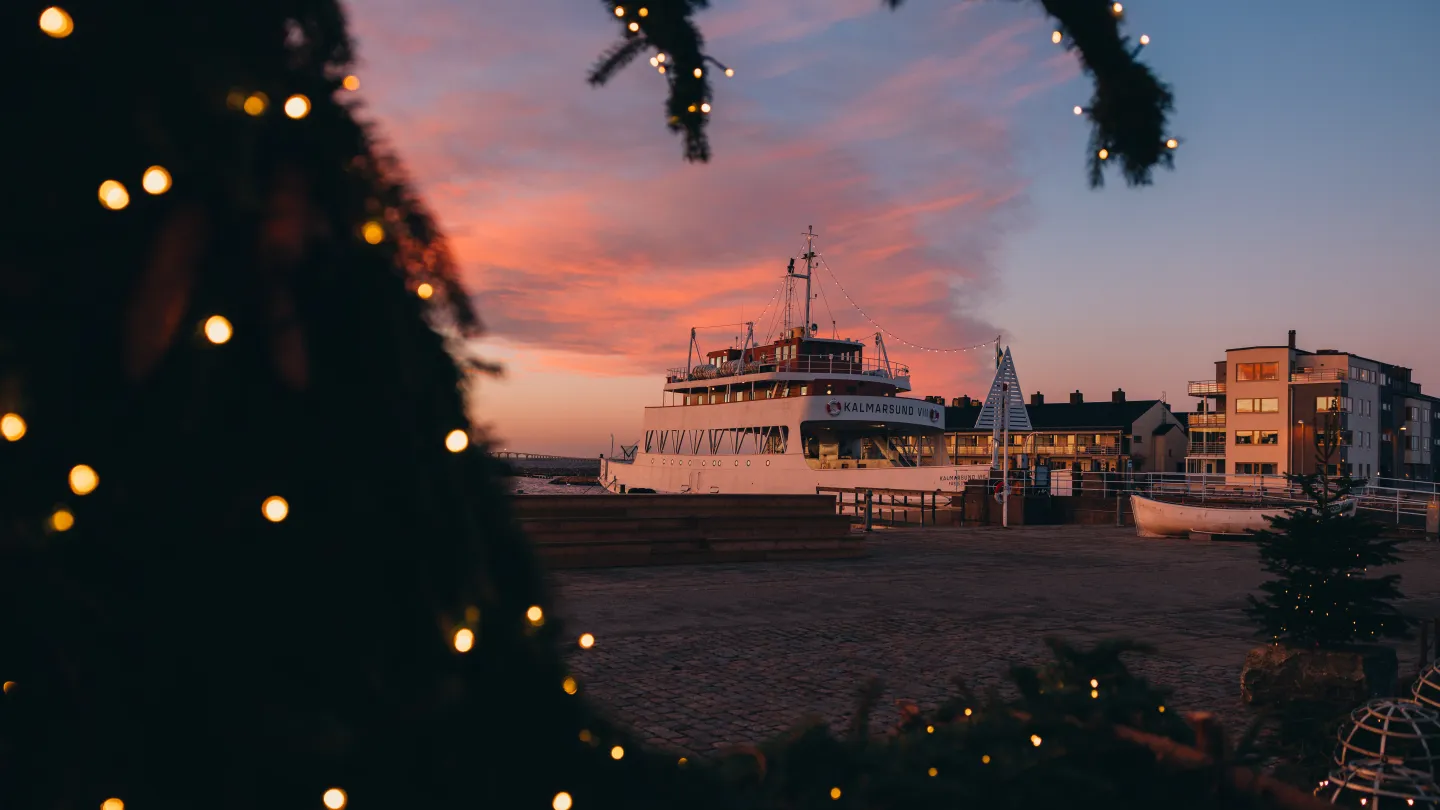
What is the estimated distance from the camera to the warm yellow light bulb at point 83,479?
95 centimetres

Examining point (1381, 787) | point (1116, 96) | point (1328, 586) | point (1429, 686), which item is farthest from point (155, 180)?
→ point (1328, 586)

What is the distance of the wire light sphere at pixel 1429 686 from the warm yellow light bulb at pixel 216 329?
415 cm

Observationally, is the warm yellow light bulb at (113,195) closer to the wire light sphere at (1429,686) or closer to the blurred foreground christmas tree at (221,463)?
the blurred foreground christmas tree at (221,463)

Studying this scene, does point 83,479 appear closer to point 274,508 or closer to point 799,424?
point 274,508

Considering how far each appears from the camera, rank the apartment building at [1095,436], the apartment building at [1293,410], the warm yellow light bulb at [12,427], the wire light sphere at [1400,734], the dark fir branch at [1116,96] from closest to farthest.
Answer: the warm yellow light bulb at [12,427]
the dark fir branch at [1116,96]
the wire light sphere at [1400,734]
the apartment building at [1293,410]
the apartment building at [1095,436]

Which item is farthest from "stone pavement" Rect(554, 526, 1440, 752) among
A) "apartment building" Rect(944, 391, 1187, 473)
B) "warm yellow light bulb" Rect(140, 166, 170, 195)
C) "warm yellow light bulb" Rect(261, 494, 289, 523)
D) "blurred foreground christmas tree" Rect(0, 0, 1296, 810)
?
"apartment building" Rect(944, 391, 1187, 473)

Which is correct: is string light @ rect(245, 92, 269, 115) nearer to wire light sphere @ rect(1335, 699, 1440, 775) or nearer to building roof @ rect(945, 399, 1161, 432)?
wire light sphere @ rect(1335, 699, 1440, 775)

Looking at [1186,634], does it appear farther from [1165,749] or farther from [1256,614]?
[1165,749]

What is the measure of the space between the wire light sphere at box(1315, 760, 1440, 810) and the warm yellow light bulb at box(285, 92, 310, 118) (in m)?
3.07

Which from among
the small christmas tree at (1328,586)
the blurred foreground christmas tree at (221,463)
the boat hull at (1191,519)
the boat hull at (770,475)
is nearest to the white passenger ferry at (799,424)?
the boat hull at (770,475)

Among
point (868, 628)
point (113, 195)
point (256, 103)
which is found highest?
point (256, 103)

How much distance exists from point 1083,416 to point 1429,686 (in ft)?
235

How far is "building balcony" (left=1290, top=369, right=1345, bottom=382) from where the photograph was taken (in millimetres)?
57875

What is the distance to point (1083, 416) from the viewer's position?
233ft
